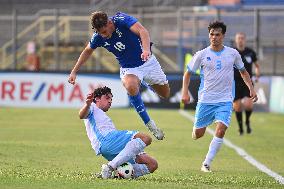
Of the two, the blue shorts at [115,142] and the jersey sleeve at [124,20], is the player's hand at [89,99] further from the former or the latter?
the jersey sleeve at [124,20]

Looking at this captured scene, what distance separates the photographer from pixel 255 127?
23625 millimetres

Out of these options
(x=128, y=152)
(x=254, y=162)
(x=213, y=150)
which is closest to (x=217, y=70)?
(x=213, y=150)

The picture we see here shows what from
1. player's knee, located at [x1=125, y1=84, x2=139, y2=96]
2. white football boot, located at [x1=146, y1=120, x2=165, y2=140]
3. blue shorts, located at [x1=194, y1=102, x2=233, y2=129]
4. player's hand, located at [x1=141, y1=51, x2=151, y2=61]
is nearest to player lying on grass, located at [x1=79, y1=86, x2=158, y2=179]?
player's hand, located at [x1=141, y1=51, x2=151, y2=61]

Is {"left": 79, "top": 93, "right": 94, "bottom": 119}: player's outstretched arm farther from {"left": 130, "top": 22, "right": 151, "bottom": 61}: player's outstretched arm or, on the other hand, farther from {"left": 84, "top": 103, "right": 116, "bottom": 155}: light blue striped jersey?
{"left": 130, "top": 22, "right": 151, "bottom": 61}: player's outstretched arm

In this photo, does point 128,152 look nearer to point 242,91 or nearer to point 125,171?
point 125,171

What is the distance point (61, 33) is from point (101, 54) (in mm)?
1823

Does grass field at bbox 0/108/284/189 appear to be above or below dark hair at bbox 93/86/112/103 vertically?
below

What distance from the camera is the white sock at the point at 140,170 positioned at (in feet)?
36.1

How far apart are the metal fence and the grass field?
20.8 feet

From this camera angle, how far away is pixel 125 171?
10.8m

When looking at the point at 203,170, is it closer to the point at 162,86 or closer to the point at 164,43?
the point at 162,86

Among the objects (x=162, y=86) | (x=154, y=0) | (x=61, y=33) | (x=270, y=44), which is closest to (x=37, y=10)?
(x=61, y=33)

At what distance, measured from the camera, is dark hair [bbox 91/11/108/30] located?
11961 mm

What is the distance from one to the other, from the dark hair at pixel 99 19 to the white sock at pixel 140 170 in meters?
2.09
